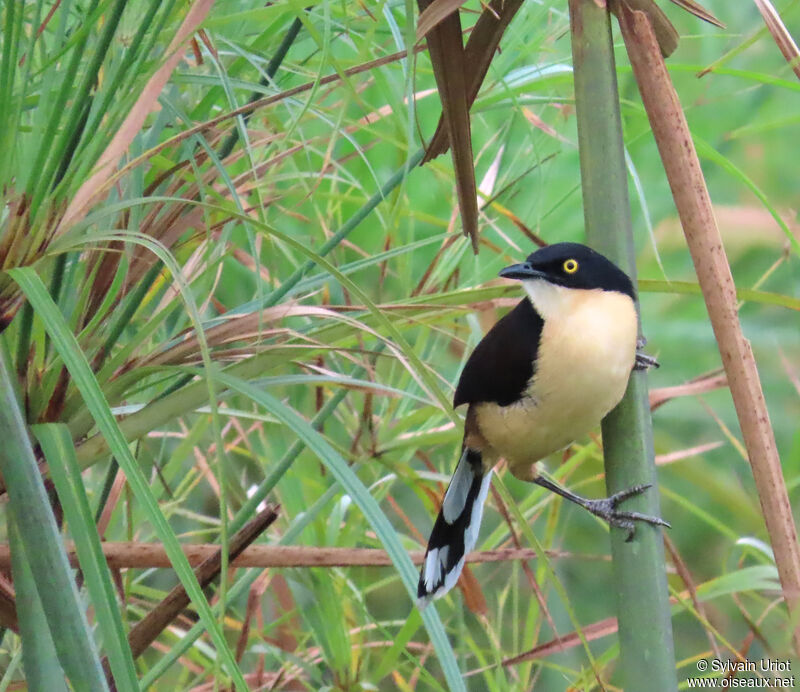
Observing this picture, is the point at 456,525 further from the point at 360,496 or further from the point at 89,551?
the point at 89,551

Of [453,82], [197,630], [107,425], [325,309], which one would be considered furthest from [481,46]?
[197,630]

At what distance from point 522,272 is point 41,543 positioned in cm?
72

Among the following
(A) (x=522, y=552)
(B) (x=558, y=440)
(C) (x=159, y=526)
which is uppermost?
(C) (x=159, y=526)

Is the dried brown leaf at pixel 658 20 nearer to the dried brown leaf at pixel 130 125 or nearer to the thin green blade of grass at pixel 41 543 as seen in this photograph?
the dried brown leaf at pixel 130 125

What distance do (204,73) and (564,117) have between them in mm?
758

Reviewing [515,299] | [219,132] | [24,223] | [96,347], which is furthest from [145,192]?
[515,299]

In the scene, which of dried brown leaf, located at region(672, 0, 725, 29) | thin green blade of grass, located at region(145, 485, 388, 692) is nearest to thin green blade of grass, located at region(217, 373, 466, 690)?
thin green blade of grass, located at region(145, 485, 388, 692)

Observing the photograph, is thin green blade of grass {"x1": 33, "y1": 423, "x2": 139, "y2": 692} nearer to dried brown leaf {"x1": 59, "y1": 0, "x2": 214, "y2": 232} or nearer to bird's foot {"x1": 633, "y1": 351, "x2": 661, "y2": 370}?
dried brown leaf {"x1": 59, "y1": 0, "x2": 214, "y2": 232}

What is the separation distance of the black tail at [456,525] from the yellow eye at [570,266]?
1.06 feet

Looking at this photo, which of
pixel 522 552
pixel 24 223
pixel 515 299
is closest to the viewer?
pixel 24 223

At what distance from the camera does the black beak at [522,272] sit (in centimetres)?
128

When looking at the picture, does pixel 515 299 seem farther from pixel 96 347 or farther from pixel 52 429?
pixel 52 429

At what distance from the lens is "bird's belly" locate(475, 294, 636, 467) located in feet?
3.69

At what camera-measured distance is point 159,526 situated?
0.68 m
